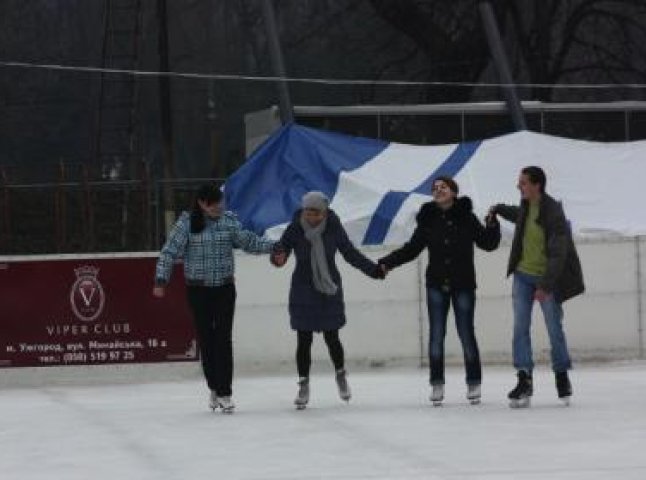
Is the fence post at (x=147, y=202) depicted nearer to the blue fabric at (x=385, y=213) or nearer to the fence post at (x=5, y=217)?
the fence post at (x=5, y=217)

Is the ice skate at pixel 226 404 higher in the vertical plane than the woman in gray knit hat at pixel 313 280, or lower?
lower

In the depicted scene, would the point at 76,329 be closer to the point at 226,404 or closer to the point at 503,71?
the point at 226,404

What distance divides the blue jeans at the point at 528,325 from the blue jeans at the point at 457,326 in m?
0.32

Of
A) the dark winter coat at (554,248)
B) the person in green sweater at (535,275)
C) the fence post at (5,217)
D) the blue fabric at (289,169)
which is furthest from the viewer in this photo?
the fence post at (5,217)

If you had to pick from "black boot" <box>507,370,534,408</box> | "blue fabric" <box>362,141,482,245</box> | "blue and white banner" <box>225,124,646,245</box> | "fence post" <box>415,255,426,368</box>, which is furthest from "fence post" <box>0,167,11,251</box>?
"black boot" <box>507,370,534,408</box>

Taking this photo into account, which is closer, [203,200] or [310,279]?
[203,200]

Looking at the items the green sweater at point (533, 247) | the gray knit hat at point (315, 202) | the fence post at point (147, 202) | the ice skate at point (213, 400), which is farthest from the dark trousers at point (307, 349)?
the fence post at point (147, 202)

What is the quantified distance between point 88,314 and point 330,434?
477 cm

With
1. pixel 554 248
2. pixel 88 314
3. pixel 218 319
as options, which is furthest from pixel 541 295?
pixel 88 314

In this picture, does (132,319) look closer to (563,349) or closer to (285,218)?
(285,218)

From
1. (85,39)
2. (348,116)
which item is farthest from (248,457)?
(85,39)

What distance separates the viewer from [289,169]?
615 inches

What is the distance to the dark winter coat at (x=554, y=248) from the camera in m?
9.19

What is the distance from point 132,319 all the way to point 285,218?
117 inches
